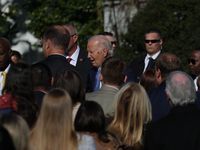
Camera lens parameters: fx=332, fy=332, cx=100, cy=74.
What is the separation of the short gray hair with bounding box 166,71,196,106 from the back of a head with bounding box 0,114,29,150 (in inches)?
67.6

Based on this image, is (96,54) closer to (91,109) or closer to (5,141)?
(91,109)

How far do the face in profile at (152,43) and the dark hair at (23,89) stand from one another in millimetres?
3529

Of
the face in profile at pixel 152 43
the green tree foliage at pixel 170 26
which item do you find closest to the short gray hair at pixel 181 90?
the face in profile at pixel 152 43

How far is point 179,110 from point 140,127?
0.39 metres

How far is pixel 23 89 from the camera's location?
292 cm

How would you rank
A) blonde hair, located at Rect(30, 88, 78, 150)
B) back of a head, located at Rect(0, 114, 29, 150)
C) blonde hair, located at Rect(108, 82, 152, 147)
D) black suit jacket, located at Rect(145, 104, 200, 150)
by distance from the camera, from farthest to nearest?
blonde hair, located at Rect(108, 82, 152, 147)
black suit jacket, located at Rect(145, 104, 200, 150)
blonde hair, located at Rect(30, 88, 78, 150)
back of a head, located at Rect(0, 114, 29, 150)

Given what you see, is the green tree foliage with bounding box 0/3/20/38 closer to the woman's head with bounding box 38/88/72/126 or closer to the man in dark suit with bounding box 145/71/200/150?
the man in dark suit with bounding box 145/71/200/150

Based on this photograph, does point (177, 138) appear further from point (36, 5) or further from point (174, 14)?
point (36, 5)

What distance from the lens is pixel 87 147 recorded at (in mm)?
2496

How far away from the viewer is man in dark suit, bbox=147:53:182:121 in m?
3.69

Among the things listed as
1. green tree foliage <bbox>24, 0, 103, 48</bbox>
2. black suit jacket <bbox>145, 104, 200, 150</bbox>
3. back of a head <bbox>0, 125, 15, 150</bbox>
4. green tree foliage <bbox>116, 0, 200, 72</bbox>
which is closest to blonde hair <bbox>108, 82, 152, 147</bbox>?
black suit jacket <bbox>145, 104, 200, 150</bbox>

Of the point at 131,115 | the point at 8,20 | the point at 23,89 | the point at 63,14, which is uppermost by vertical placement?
the point at 63,14

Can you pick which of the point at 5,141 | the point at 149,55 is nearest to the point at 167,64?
the point at 149,55

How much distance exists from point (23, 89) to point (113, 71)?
1086mm
